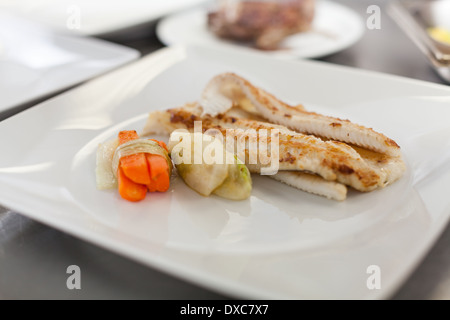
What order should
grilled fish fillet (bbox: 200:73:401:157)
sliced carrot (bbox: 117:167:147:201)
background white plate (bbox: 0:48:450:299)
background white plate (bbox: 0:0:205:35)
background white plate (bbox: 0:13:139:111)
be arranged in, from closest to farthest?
1. background white plate (bbox: 0:48:450:299)
2. sliced carrot (bbox: 117:167:147:201)
3. grilled fish fillet (bbox: 200:73:401:157)
4. background white plate (bbox: 0:13:139:111)
5. background white plate (bbox: 0:0:205:35)

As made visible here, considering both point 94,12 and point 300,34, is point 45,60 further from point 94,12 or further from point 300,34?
point 300,34

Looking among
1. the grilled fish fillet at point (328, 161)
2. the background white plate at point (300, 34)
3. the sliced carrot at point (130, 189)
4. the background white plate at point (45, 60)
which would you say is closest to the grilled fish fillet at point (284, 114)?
the grilled fish fillet at point (328, 161)

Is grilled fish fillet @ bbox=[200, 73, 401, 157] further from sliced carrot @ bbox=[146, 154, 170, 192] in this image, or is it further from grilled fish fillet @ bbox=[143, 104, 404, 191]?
sliced carrot @ bbox=[146, 154, 170, 192]

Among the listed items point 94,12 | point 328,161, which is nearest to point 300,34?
point 94,12

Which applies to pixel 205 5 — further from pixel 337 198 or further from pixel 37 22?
pixel 337 198

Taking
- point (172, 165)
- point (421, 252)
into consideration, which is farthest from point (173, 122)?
point (421, 252)

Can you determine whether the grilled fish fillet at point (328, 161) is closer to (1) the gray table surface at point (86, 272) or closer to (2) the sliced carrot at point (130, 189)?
(1) the gray table surface at point (86, 272)

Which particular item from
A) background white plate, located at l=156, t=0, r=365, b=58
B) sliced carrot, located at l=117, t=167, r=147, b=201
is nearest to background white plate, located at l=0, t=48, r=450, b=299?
sliced carrot, located at l=117, t=167, r=147, b=201
